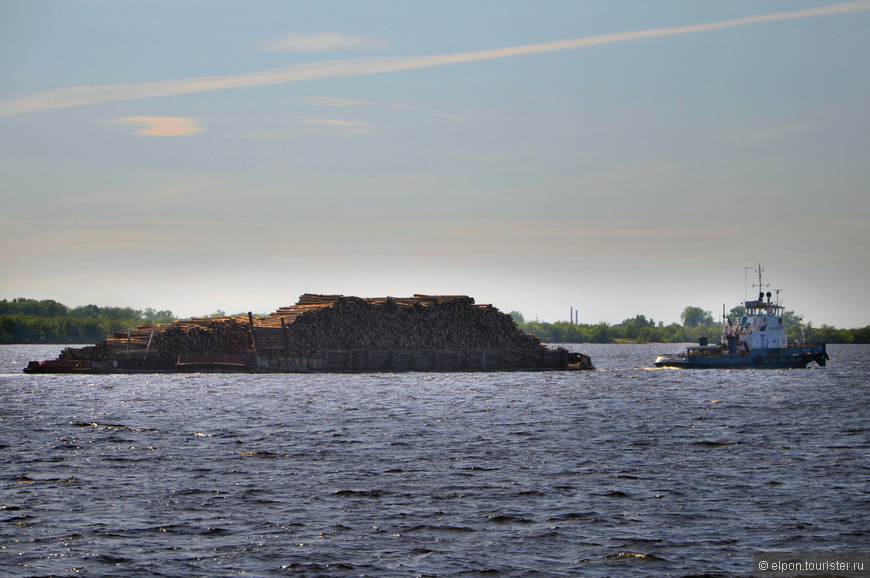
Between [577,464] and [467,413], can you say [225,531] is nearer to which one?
[577,464]

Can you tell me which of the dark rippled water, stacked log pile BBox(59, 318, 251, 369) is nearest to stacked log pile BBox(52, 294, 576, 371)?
stacked log pile BBox(59, 318, 251, 369)

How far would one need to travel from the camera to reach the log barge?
84825 millimetres

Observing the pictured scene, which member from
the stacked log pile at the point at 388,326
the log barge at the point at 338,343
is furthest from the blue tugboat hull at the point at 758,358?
the stacked log pile at the point at 388,326

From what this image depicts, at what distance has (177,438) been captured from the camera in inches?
1467

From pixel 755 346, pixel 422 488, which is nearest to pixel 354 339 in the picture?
pixel 755 346

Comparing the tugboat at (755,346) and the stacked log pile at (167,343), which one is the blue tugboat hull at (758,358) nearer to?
the tugboat at (755,346)

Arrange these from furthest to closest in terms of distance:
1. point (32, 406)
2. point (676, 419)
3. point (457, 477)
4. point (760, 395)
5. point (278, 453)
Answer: point (760, 395)
point (32, 406)
point (676, 419)
point (278, 453)
point (457, 477)

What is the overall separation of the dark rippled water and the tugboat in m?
44.1

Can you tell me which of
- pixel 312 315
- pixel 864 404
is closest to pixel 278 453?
pixel 864 404

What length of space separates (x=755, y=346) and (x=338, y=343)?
40746mm

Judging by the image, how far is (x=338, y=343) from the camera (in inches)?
3647

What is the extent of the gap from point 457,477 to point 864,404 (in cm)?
3868

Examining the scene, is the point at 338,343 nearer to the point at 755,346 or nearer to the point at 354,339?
the point at 354,339

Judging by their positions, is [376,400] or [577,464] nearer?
[577,464]
